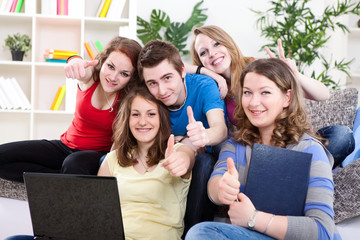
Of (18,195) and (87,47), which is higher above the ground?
(87,47)

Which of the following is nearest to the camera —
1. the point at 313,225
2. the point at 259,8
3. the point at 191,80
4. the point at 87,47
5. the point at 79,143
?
the point at 313,225

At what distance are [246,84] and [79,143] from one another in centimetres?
90

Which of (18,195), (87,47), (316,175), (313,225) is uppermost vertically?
(87,47)

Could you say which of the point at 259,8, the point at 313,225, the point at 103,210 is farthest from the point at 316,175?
the point at 259,8

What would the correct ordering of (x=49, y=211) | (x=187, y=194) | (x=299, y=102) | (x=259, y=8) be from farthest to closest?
(x=259, y=8) → (x=187, y=194) → (x=299, y=102) → (x=49, y=211)

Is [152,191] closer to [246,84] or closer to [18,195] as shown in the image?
[246,84]

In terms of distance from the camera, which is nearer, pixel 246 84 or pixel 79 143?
pixel 246 84

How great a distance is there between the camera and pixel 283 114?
154 centimetres

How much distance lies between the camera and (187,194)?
1662 mm

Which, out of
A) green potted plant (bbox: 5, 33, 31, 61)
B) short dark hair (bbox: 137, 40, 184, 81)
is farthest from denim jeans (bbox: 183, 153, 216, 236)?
green potted plant (bbox: 5, 33, 31, 61)

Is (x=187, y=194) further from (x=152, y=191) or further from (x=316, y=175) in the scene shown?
(x=316, y=175)

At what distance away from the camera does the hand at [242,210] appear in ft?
4.23

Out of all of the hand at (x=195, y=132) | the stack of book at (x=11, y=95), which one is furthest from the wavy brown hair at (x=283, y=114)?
the stack of book at (x=11, y=95)

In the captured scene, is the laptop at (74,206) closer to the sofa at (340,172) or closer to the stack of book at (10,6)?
the sofa at (340,172)
